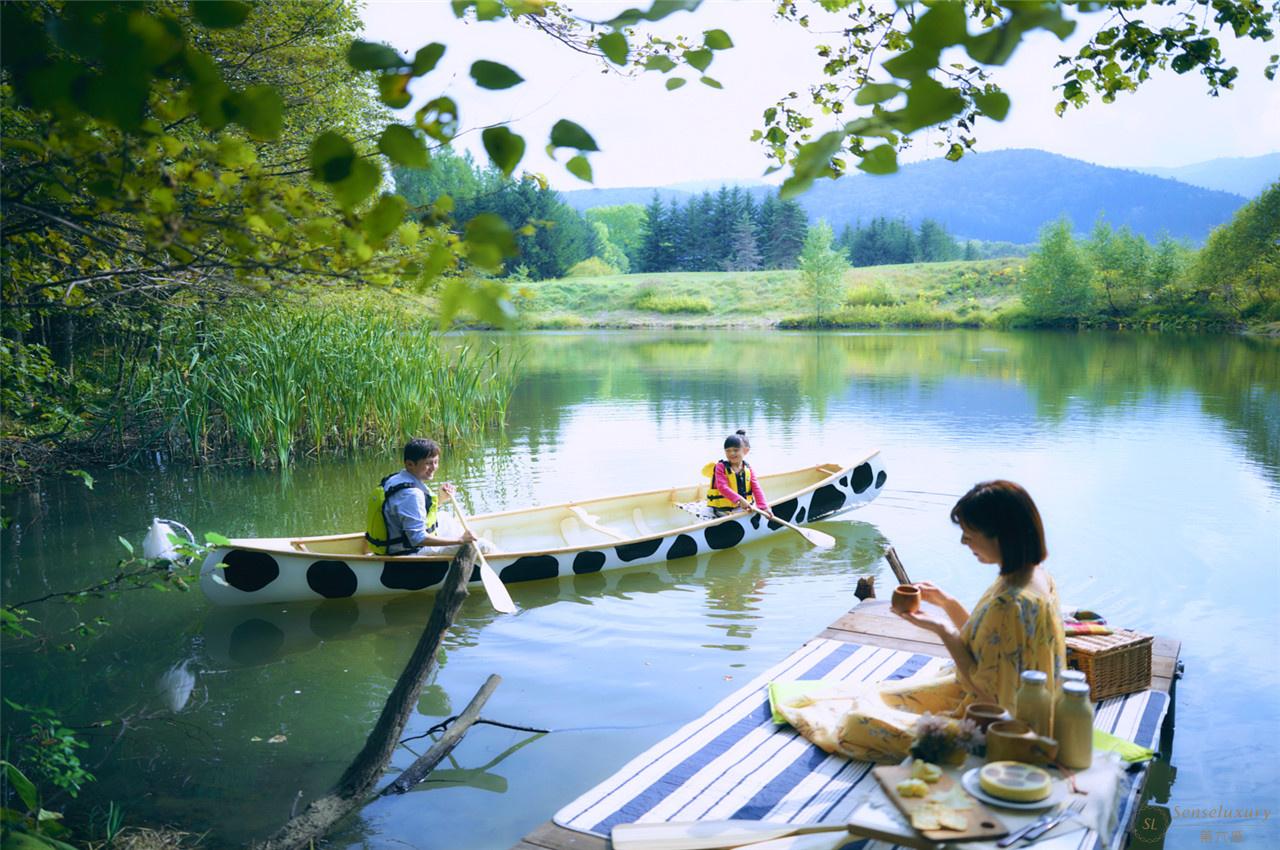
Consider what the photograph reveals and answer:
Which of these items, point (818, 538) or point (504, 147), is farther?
point (818, 538)

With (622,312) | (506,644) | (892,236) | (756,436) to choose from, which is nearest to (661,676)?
(506,644)

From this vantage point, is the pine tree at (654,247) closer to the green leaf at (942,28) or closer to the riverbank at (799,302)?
the riverbank at (799,302)

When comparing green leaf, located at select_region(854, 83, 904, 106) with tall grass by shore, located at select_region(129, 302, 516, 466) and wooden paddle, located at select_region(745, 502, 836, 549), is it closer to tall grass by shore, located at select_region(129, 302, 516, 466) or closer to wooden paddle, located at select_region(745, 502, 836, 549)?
wooden paddle, located at select_region(745, 502, 836, 549)

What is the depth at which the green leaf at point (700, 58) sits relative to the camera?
1805mm

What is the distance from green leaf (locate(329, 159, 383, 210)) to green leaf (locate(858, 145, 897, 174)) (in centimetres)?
72

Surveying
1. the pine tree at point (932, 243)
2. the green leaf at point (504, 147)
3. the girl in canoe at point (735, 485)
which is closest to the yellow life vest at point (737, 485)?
the girl in canoe at point (735, 485)

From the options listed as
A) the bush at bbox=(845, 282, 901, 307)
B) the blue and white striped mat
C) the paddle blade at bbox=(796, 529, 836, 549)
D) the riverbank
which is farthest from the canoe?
the bush at bbox=(845, 282, 901, 307)

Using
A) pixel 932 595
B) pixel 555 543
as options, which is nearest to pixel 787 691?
pixel 932 595

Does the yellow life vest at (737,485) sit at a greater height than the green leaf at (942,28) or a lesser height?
lesser

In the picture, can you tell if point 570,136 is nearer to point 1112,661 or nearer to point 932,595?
point 932,595

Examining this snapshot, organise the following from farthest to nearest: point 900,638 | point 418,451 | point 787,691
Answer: point 418,451, point 900,638, point 787,691

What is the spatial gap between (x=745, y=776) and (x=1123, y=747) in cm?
129

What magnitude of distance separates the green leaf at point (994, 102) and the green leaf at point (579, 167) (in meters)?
0.60

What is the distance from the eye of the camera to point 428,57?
1.50m
